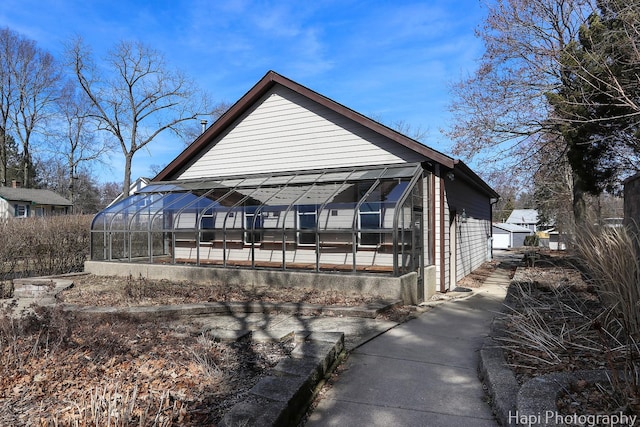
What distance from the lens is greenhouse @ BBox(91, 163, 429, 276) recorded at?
9836 millimetres

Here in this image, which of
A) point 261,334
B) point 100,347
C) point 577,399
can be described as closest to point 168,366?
point 100,347

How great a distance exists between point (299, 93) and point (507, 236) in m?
39.7

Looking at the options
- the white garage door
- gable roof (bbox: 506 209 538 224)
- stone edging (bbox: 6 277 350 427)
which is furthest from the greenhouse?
gable roof (bbox: 506 209 538 224)

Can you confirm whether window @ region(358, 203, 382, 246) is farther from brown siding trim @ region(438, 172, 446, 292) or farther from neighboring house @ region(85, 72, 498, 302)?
brown siding trim @ region(438, 172, 446, 292)

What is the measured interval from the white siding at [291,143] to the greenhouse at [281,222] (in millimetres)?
477

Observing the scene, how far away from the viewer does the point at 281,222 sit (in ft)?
38.7

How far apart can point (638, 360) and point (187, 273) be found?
409 inches

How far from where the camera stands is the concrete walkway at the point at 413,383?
12.1ft

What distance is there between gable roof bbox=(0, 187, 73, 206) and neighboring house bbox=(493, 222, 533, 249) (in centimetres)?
4684

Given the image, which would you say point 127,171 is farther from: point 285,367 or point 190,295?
point 285,367

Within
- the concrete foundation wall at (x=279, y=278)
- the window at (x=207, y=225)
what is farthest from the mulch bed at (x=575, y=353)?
the window at (x=207, y=225)

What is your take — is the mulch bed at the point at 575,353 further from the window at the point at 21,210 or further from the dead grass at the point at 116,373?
the window at the point at 21,210

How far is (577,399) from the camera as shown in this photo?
3.18m

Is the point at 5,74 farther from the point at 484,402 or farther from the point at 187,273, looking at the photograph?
the point at 484,402
